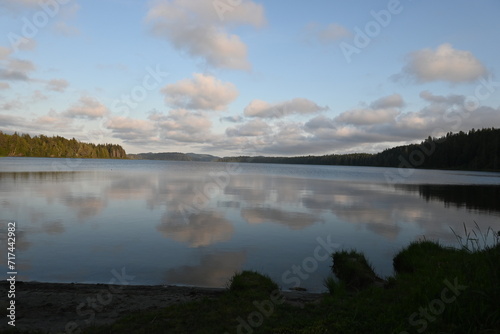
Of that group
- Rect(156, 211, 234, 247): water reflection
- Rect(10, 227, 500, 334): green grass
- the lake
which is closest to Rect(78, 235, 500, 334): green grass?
Rect(10, 227, 500, 334): green grass

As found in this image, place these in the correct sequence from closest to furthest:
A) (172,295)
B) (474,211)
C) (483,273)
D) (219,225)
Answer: (483,273)
(172,295)
(219,225)
(474,211)

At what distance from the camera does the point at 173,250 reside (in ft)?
53.2

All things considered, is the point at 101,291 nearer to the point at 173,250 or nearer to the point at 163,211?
the point at 173,250

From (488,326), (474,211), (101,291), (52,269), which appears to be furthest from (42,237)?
(474,211)

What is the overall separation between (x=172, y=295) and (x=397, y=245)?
545 inches

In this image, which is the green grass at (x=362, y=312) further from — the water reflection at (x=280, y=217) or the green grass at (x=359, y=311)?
the water reflection at (x=280, y=217)

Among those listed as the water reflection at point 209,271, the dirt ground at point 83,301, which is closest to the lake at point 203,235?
the water reflection at point 209,271

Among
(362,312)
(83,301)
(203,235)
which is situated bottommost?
(203,235)

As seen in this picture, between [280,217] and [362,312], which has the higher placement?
[362,312]

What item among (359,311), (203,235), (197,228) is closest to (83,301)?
(359,311)

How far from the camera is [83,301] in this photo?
9.34 m

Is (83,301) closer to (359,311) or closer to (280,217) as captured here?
(359,311)

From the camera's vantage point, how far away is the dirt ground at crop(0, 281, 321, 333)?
7898mm

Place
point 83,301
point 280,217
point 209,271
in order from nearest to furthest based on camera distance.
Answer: point 83,301 < point 209,271 < point 280,217
